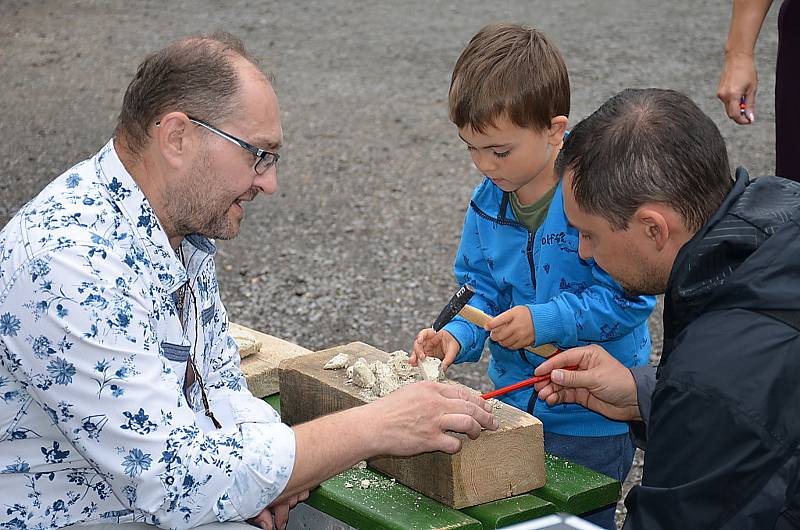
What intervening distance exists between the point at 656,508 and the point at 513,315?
0.91 m

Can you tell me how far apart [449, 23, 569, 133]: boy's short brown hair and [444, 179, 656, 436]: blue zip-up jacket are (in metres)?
0.24

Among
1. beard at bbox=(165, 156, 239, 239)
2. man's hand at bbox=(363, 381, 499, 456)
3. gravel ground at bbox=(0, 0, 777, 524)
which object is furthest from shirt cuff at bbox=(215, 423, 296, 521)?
gravel ground at bbox=(0, 0, 777, 524)

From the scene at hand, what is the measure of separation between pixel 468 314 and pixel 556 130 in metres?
0.57

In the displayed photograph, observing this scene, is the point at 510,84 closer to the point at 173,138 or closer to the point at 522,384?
the point at 522,384

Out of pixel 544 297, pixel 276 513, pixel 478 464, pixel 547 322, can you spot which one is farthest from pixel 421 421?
pixel 544 297

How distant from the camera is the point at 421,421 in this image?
244 cm

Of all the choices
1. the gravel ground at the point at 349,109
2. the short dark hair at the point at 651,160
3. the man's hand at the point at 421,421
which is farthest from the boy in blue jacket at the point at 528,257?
the gravel ground at the point at 349,109

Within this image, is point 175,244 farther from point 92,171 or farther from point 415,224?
point 415,224

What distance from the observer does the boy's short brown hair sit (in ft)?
9.45

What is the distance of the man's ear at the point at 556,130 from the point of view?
2.95 metres

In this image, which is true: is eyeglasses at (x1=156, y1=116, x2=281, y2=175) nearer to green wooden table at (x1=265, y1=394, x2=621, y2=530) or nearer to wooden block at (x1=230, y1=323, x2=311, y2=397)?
green wooden table at (x1=265, y1=394, x2=621, y2=530)

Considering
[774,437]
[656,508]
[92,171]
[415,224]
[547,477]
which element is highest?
[92,171]

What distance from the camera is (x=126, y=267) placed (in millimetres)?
2297

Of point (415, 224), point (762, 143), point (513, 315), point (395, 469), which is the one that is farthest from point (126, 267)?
point (762, 143)
